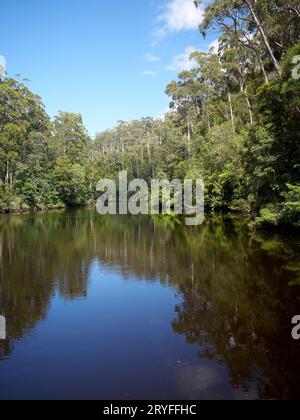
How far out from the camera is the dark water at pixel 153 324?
5898 mm

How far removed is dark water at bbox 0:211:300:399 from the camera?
5.90m

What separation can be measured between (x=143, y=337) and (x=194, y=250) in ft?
32.3

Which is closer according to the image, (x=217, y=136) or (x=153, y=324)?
(x=153, y=324)

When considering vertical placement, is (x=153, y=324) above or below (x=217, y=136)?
below

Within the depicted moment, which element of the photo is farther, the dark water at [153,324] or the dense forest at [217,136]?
the dense forest at [217,136]

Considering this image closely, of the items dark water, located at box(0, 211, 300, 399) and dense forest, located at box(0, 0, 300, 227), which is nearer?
dark water, located at box(0, 211, 300, 399)

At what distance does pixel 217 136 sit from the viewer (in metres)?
35.0

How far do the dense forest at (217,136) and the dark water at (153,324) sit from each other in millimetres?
5664

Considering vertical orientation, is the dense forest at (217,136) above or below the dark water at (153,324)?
above

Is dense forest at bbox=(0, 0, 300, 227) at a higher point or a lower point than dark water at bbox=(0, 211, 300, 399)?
higher

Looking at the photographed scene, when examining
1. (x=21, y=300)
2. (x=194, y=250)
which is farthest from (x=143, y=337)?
(x=194, y=250)

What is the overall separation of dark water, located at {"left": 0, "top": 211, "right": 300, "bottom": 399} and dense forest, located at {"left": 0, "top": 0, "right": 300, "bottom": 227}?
18.6 ft

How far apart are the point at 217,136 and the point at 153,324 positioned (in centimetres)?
2856
